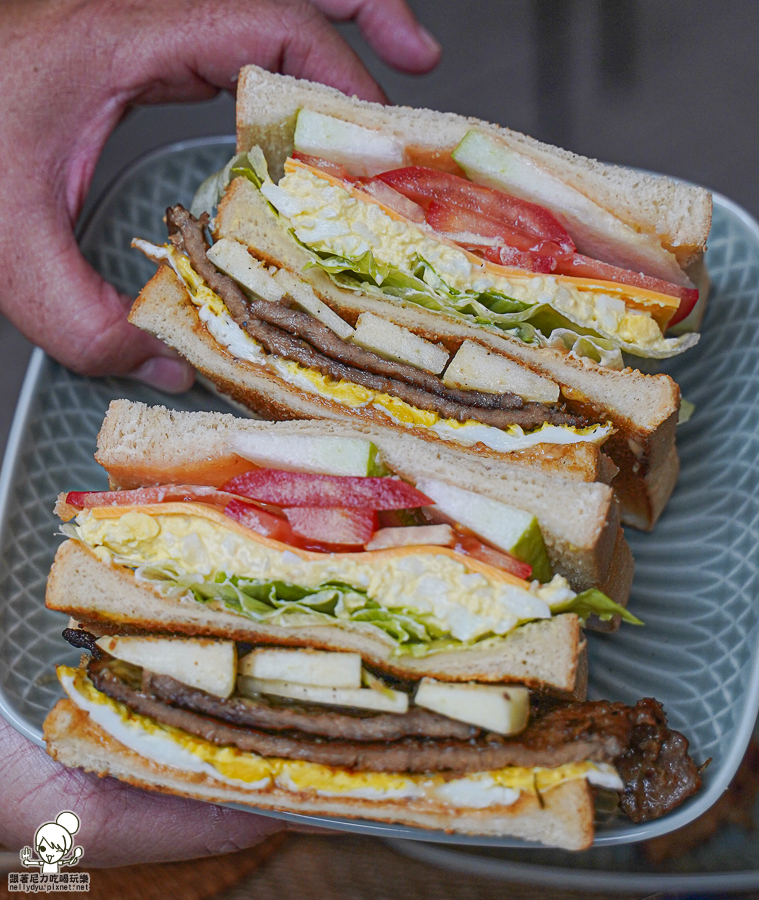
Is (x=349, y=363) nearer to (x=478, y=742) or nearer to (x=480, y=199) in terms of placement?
(x=480, y=199)

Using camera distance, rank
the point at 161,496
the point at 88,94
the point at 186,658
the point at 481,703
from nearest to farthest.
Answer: the point at 481,703 < the point at 186,658 < the point at 161,496 < the point at 88,94

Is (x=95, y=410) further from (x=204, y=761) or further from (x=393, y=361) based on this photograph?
(x=204, y=761)

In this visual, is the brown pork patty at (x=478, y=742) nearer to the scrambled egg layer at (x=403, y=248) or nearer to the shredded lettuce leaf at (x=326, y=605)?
the shredded lettuce leaf at (x=326, y=605)

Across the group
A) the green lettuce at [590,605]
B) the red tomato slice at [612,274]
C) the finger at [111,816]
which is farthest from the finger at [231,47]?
the finger at [111,816]

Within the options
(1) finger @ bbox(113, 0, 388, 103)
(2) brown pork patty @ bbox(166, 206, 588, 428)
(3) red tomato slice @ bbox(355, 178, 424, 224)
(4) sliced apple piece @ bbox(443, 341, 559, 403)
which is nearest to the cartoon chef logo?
(2) brown pork patty @ bbox(166, 206, 588, 428)

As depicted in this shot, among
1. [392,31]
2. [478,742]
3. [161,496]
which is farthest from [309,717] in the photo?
[392,31]

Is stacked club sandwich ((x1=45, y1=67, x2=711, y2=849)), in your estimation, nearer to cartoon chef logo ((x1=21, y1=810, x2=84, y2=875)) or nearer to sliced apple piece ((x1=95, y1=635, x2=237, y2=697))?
sliced apple piece ((x1=95, y1=635, x2=237, y2=697))
